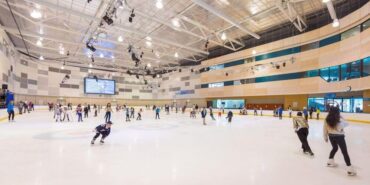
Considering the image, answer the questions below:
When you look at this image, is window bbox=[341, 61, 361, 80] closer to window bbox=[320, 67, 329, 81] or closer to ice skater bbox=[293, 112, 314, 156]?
window bbox=[320, 67, 329, 81]

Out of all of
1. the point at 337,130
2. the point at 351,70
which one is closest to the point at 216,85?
the point at 351,70

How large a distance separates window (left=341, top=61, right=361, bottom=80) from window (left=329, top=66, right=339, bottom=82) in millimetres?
609

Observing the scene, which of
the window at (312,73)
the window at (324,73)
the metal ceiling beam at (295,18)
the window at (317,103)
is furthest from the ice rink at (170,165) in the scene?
the window at (312,73)

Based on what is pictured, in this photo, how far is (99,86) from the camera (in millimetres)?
37188

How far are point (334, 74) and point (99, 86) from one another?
3616 cm

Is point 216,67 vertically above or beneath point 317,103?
above

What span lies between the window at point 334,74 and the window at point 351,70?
0.61 meters

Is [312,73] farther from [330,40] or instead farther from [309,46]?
[330,40]

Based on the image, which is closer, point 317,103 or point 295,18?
point 295,18

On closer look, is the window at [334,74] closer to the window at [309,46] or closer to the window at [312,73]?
the window at [312,73]

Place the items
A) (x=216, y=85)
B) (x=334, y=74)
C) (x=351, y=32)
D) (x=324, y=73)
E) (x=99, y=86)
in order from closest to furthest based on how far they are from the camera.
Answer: (x=351, y=32) < (x=334, y=74) < (x=324, y=73) < (x=216, y=85) < (x=99, y=86)

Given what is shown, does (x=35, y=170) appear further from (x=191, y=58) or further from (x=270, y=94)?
(x=191, y=58)

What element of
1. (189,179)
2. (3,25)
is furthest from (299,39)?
(3,25)

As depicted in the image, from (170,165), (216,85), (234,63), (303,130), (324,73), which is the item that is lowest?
(170,165)
